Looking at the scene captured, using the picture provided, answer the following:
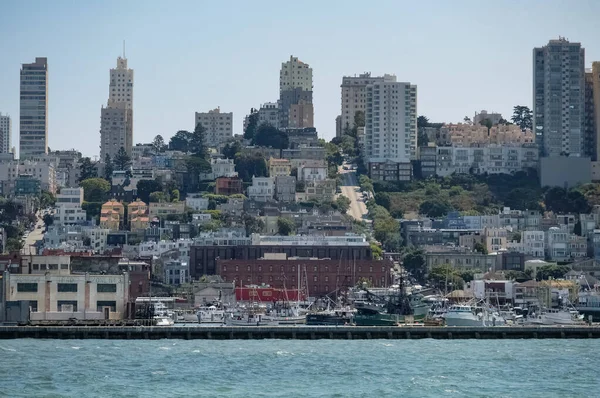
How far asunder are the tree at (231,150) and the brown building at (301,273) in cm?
5620

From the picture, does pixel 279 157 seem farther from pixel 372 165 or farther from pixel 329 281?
pixel 329 281

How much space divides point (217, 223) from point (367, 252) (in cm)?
2119

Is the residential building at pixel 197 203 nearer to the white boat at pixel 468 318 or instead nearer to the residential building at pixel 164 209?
the residential building at pixel 164 209

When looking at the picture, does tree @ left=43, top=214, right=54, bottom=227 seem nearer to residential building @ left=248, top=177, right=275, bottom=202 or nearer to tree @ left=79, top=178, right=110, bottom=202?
tree @ left=79, top=178, right=110, bottom=202

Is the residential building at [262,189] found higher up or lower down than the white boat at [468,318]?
higher up

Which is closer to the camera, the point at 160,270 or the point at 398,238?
the point at 160,270

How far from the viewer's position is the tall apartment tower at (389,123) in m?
182

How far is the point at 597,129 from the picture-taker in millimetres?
183875

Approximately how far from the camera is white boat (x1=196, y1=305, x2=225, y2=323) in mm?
101188

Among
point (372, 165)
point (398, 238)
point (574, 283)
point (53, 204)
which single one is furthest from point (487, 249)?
point (53, 204)

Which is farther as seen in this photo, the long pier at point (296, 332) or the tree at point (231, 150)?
the tree at point (231, 150)

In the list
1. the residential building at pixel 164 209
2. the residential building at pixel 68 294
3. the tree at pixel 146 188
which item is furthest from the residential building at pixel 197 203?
the residential building at pixel 68 294

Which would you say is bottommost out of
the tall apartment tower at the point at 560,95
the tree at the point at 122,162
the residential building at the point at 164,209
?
the residential building at the point at 164,209

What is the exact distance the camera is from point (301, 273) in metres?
130
